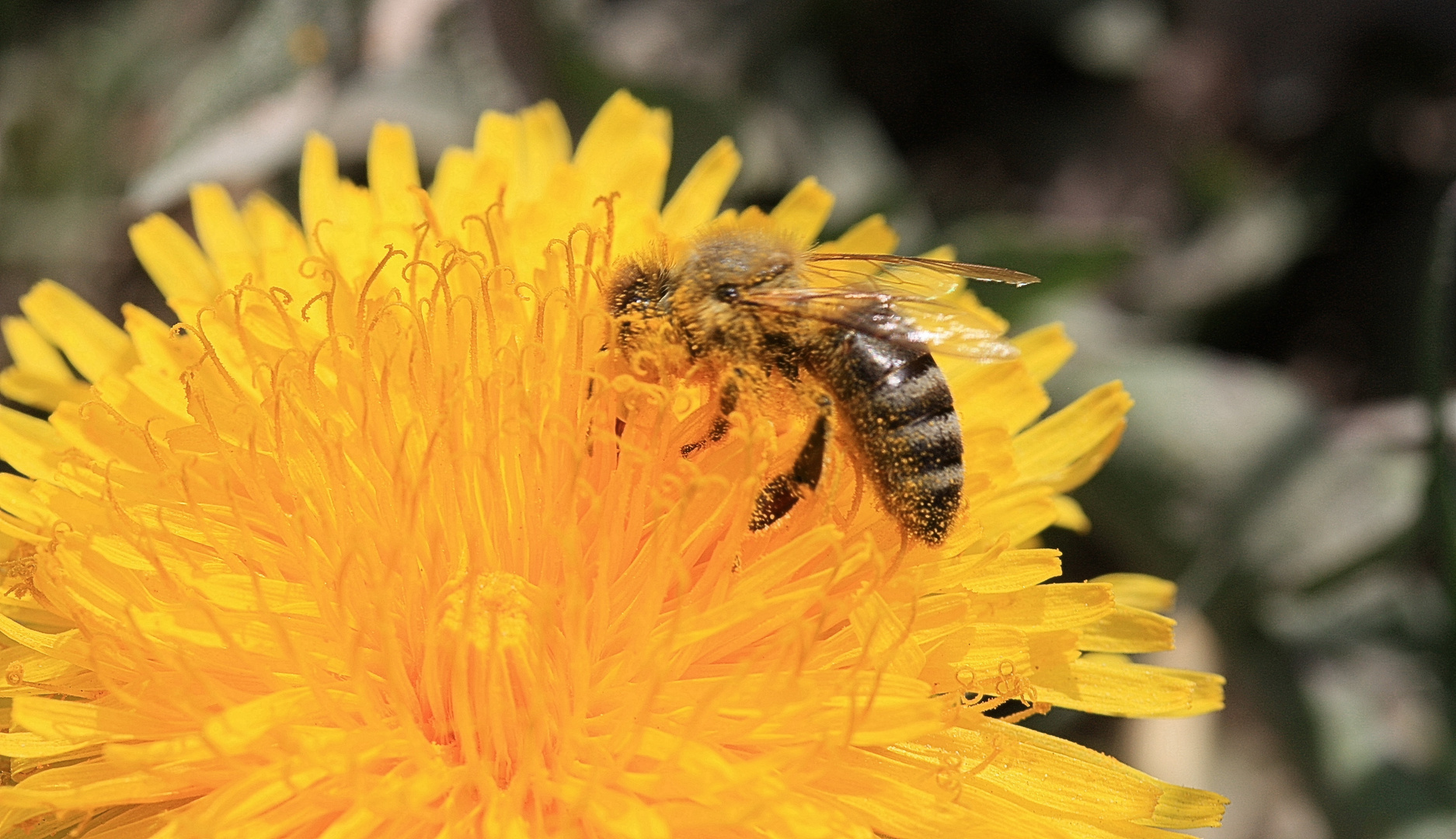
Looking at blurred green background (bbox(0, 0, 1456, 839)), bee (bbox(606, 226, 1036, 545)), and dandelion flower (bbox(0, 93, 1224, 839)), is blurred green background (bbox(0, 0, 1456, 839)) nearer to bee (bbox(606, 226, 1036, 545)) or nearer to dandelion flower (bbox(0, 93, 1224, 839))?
dandelion flower (bbox(0, 93, 1224, 839))

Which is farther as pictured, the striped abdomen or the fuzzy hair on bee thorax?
the fuzzy hair on bee thorax

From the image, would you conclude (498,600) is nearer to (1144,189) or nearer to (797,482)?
(797,482)

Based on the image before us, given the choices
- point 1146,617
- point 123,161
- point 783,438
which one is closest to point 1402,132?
point 1146,617

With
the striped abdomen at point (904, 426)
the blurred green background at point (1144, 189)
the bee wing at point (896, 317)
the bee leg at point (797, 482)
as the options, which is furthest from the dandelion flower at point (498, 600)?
the blurred green background at point (1144, 189)

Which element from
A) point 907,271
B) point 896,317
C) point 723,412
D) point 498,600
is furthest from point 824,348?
point 498,600

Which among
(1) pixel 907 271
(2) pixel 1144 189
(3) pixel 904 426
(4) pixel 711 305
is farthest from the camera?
(2) pixel 1144 189

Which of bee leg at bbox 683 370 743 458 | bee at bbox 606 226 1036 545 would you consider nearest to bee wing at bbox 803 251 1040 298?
bee at bbox 606 226 1036 545

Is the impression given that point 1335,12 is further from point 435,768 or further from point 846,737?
point 435,768
